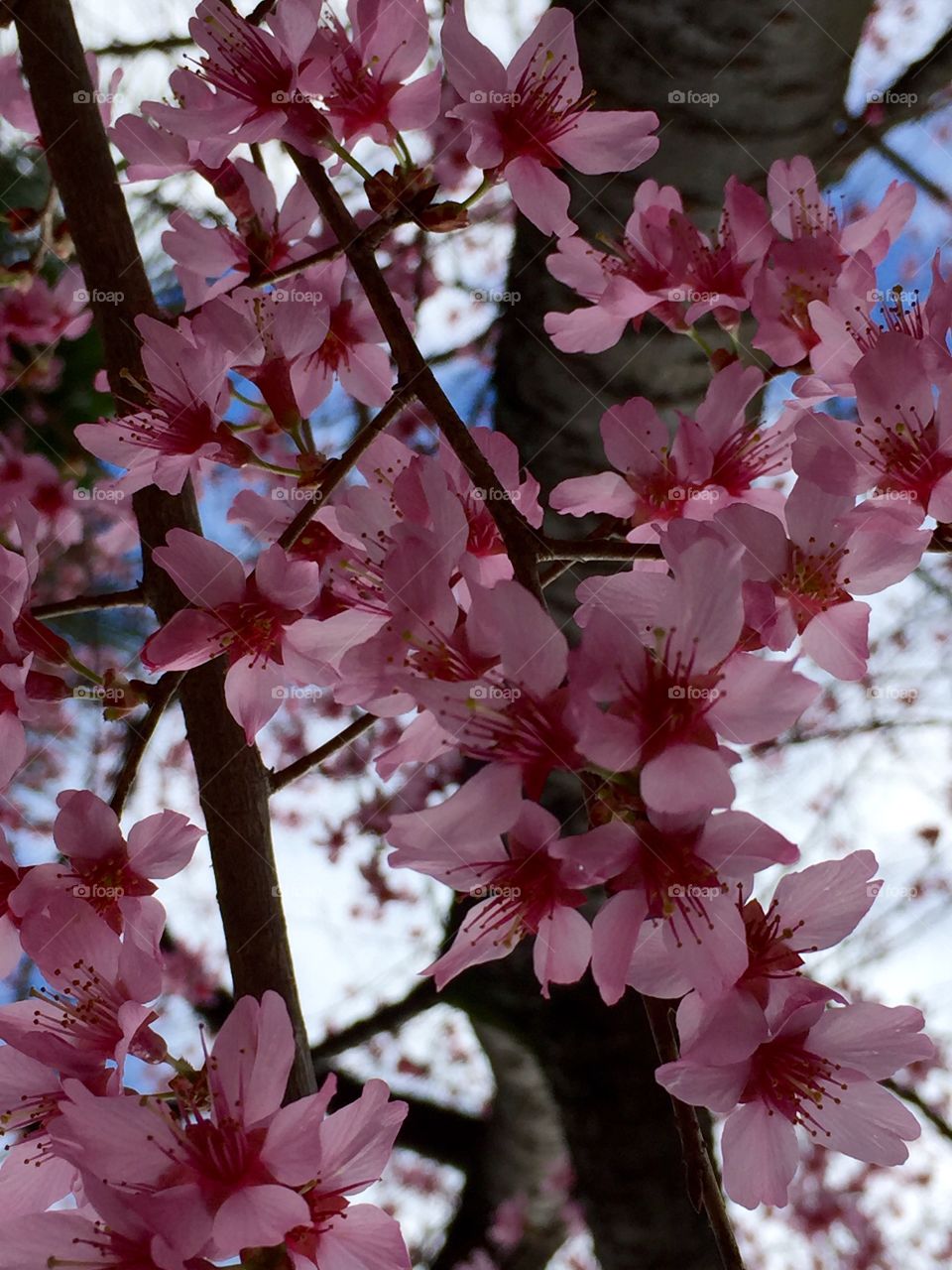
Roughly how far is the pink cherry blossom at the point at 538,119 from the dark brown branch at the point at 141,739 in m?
0.47

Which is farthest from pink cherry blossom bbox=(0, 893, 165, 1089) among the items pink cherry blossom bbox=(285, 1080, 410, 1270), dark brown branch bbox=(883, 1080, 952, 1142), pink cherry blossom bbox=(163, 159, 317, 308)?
dark brown branch bbox=(883, 1080, 952, 1142)

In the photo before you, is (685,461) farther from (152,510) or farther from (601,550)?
(152,510)

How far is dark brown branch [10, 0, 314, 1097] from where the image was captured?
2.40 ft

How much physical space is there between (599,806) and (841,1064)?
22cm

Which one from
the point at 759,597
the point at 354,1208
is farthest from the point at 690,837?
the point at 354,1208

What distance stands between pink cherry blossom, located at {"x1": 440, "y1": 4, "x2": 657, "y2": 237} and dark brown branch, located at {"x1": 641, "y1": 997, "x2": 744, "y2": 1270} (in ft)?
2.01

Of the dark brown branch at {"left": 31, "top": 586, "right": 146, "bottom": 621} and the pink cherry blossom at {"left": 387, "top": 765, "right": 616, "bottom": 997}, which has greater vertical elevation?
the dark brown branch at {"left": 31, "top": 586, "right": 146, "bottom": 621}

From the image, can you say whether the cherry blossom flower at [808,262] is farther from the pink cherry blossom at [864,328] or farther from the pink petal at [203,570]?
the pink petal at [203,570]

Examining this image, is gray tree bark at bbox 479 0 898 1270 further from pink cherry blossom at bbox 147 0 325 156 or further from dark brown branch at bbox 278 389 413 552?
dark brown branch at bbox 278 389 413 552

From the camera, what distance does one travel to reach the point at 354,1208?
587mm

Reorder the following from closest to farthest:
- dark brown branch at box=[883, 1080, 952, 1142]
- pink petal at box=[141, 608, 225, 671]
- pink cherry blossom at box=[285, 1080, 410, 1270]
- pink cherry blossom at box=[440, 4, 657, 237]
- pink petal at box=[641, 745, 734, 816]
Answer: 1. pink petal at box=[641, 745, 734, 816]
2. pink cherry blossom at box=[285, 1080, 410, 1270]
3. pink petal at box=[141, 608, 225, 671]
4. pink cherry blossom at box=[440, 4, 657, 237]
5. dark brown branch at box=[883, 1080, 952, 1142]

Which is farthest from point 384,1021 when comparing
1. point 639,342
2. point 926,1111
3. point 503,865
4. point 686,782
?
point 686,782

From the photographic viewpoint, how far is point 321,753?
0.76 metres

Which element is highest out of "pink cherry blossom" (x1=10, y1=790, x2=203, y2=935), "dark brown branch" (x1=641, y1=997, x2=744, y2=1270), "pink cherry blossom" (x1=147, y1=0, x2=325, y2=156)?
"pink cherry blossom" (x1=147, y1=0, x2=325, y2=156)
